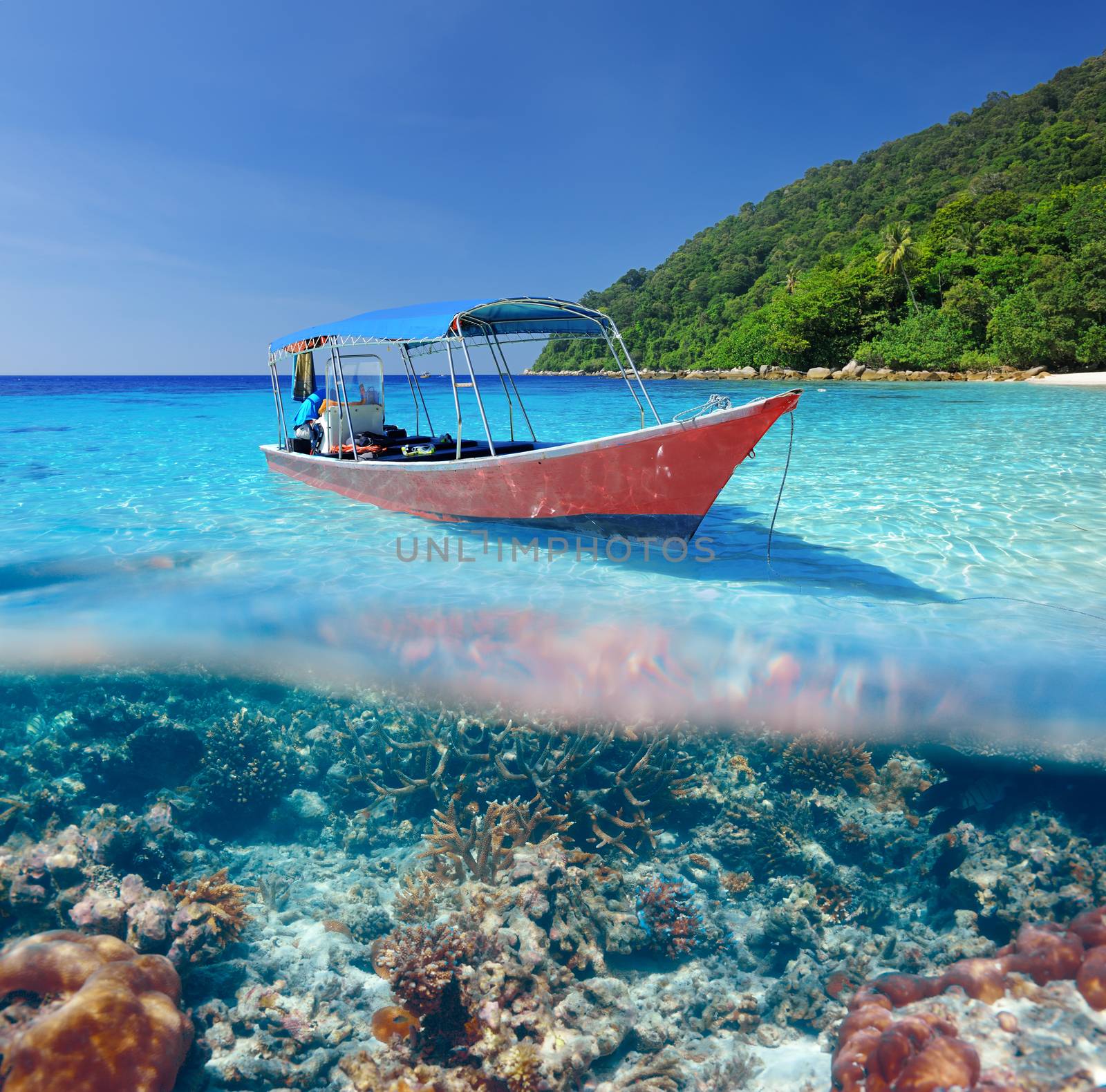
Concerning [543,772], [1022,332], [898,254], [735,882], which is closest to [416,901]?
[543,772]

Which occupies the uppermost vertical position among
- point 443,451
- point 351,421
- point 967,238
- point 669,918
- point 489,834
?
point 967,238

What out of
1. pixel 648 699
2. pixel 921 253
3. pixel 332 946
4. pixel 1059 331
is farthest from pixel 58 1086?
pixel 921 253

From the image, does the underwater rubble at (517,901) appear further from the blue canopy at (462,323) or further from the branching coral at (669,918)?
the blue canopy at (462,323)

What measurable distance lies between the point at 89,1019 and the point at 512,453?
7.34 meters

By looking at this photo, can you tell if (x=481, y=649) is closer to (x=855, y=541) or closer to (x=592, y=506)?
(x=592, y=506)

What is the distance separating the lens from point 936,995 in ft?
13.6

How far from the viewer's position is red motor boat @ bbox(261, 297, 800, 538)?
732 centimetres

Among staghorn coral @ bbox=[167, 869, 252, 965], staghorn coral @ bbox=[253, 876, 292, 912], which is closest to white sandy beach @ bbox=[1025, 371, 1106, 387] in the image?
staghorn coral @ bbox=[253, 876, 292, 912]

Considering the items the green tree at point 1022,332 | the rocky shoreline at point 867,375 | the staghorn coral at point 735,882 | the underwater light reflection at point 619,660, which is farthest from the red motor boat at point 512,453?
the green tree at point 1022,332

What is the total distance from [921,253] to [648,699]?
6681cm

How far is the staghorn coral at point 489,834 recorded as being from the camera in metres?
5.31

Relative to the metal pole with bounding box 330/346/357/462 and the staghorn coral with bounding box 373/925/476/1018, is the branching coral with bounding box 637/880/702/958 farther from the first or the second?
the metal pole with bounding box 330/346/357/462

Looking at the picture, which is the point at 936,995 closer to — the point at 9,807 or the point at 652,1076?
the point at 652,1076

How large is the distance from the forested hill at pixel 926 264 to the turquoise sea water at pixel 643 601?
11.1 m
